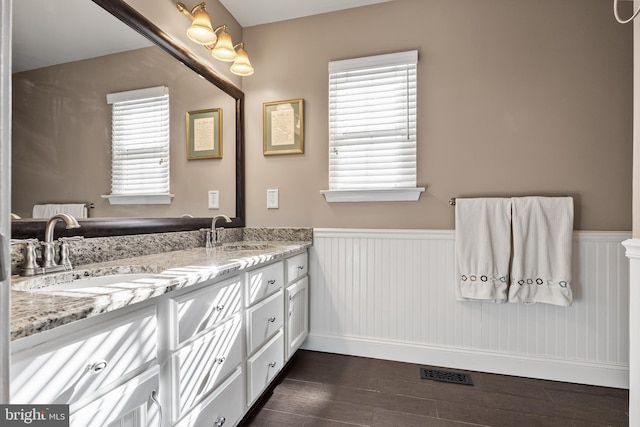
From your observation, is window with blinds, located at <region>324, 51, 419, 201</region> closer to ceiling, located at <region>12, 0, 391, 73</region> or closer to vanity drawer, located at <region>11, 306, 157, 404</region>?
ceiling, located at <region>12, 0, 391, 73</region>

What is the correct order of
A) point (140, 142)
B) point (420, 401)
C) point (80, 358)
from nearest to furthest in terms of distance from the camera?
1. point (80, 358)
2. point (140, 142)
3. point (420, 401)

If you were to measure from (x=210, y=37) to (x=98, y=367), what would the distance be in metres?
1.77

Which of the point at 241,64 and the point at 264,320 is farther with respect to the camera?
the point at 241,64

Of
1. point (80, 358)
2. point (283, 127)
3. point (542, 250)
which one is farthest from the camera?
point (283, 127)

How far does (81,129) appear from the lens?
4.23 feet

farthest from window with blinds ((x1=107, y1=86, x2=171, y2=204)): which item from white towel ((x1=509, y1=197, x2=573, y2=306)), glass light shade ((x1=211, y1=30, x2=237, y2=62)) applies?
white towel ((x1=509, y1=197, x2=573, y2=306))

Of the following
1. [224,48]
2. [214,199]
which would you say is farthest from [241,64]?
[214,199]

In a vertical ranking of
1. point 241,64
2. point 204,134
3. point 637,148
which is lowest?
point 637,148

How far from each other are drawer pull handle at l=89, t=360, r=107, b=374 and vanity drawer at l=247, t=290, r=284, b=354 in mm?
698

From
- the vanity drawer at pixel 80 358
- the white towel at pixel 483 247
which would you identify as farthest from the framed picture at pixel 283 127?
the vanity drawer at pixel 80 358

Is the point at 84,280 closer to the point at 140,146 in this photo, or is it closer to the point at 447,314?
the point at 140,146

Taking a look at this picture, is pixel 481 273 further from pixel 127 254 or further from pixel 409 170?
pixel 127 254

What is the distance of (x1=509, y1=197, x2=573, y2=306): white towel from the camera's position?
182cm

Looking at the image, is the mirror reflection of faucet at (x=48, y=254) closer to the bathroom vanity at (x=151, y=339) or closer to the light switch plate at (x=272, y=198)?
the bathroom vanity at (x=151, y=339)
